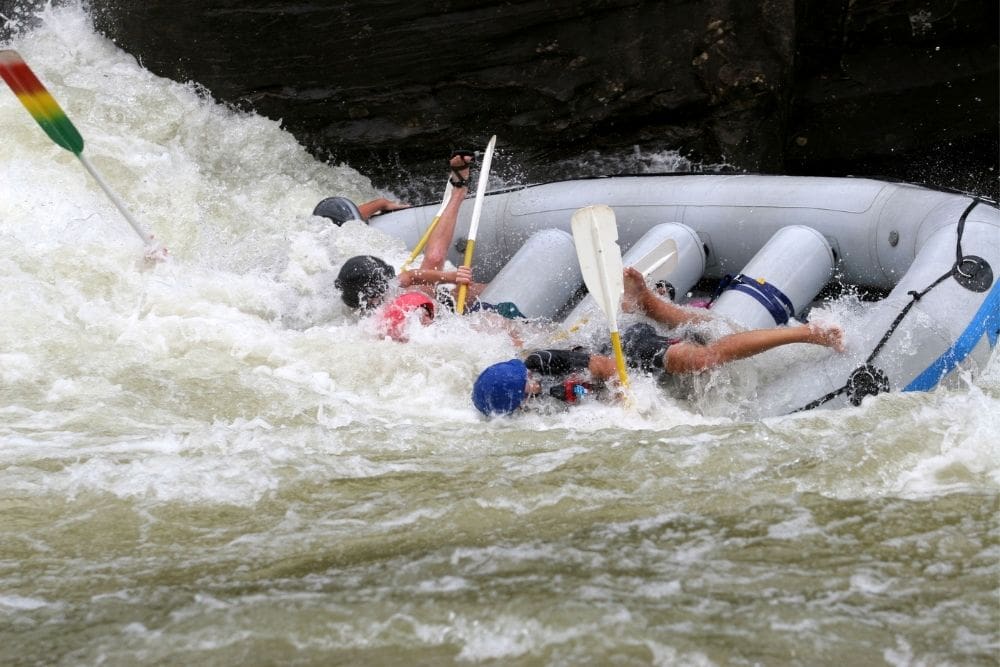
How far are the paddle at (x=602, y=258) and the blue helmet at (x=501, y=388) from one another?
37 centimetres

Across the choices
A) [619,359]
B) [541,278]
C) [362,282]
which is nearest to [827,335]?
[619,359]

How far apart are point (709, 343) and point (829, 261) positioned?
37.9 inches

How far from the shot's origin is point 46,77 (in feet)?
20.8

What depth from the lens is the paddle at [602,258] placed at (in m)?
3.73

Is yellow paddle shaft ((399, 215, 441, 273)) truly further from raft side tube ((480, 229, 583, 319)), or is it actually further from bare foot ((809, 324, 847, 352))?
bare foot ((809, 324, 847, 352))

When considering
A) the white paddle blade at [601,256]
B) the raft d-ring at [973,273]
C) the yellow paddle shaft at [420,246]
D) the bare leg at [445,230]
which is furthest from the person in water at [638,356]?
the yellow paddle shaft at [420,246]

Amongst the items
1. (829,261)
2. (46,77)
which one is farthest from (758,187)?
(46,77)

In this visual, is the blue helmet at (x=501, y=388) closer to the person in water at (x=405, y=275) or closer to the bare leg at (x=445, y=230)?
the person in water at (x=405, y=275)

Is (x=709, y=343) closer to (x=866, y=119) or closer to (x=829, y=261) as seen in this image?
(x=829, y=261)

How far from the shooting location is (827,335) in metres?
3.66

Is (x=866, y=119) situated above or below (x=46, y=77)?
below

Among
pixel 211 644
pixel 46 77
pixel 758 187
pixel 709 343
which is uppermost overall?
pixel 46 77

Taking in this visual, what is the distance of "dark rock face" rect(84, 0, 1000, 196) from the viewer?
5777 mm

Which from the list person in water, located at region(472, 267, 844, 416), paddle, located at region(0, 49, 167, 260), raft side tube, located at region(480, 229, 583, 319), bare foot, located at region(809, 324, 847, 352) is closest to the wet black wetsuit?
person in water, located at region(472, 267, 844, 416)
